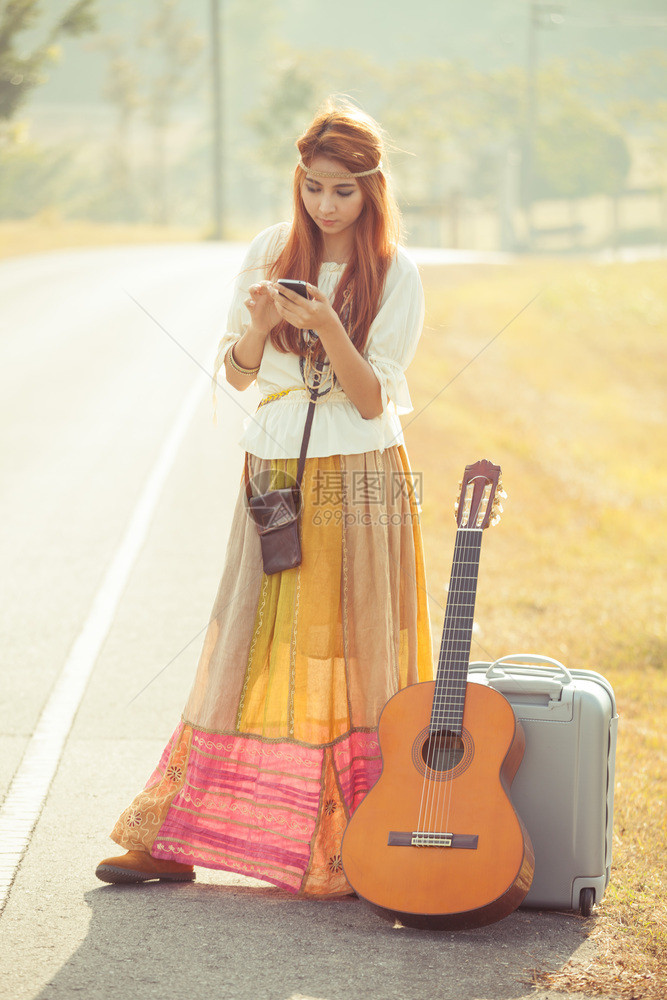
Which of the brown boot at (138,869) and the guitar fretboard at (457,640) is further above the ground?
the guitar fretboard at (457,640)

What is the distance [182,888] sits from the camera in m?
3.69

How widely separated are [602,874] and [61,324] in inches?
643

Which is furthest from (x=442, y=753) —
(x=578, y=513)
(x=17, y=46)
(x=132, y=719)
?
(x=17, y=46)

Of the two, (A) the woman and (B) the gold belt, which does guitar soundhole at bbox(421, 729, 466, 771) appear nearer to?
(A) the woman

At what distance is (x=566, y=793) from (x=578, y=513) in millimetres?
8429

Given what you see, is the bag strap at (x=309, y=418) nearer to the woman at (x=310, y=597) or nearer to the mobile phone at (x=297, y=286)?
the woman at (x=310, y=597)

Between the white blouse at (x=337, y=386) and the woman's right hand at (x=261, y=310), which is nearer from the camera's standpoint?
the woman's right hand at (x=261, y=310)

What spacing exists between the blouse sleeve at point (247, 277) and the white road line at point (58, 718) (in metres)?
1.60

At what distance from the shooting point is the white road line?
401cm

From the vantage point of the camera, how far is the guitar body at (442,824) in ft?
10.8

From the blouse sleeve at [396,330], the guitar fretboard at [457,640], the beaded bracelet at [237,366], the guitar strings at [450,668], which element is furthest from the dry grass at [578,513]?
the guitar fretboard at [457,640]

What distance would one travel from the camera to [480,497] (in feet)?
11.8

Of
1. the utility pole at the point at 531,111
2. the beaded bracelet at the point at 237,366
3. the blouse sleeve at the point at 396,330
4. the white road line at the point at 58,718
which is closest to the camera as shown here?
the blouse sleeve at the point at 396,330

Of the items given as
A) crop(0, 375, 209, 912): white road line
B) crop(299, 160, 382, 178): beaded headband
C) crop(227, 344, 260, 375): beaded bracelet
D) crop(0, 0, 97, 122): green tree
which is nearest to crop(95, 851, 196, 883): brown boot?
crop(0, 375, 209, 912): white road line
